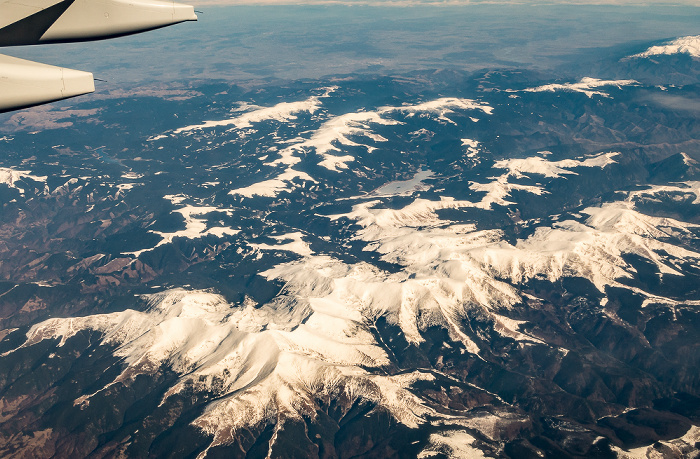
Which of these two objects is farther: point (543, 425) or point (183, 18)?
point (543, 425)

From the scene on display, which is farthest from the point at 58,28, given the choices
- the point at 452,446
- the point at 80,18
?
the point at 452,446

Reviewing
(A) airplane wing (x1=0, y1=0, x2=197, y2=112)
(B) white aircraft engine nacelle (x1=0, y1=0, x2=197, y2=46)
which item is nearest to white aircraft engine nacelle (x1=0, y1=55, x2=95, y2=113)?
(A) airplane wing (x1=0, y1=0, x2=197, y2=112)

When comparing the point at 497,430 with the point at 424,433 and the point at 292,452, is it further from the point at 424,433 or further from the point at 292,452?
the point at 292,452

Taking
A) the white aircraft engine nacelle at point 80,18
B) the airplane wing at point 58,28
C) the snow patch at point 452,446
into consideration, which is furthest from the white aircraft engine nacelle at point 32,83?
the snow patch at point 452,446

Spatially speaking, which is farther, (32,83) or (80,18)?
(80,18)

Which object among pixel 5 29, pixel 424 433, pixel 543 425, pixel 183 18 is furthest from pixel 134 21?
pixel 543 425

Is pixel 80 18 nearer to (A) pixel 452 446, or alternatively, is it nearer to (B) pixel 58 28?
(B) pixel 58 28

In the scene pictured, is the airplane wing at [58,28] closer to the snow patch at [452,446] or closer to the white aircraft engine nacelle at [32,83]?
the white aircraft engine nacelle at [32,83]
